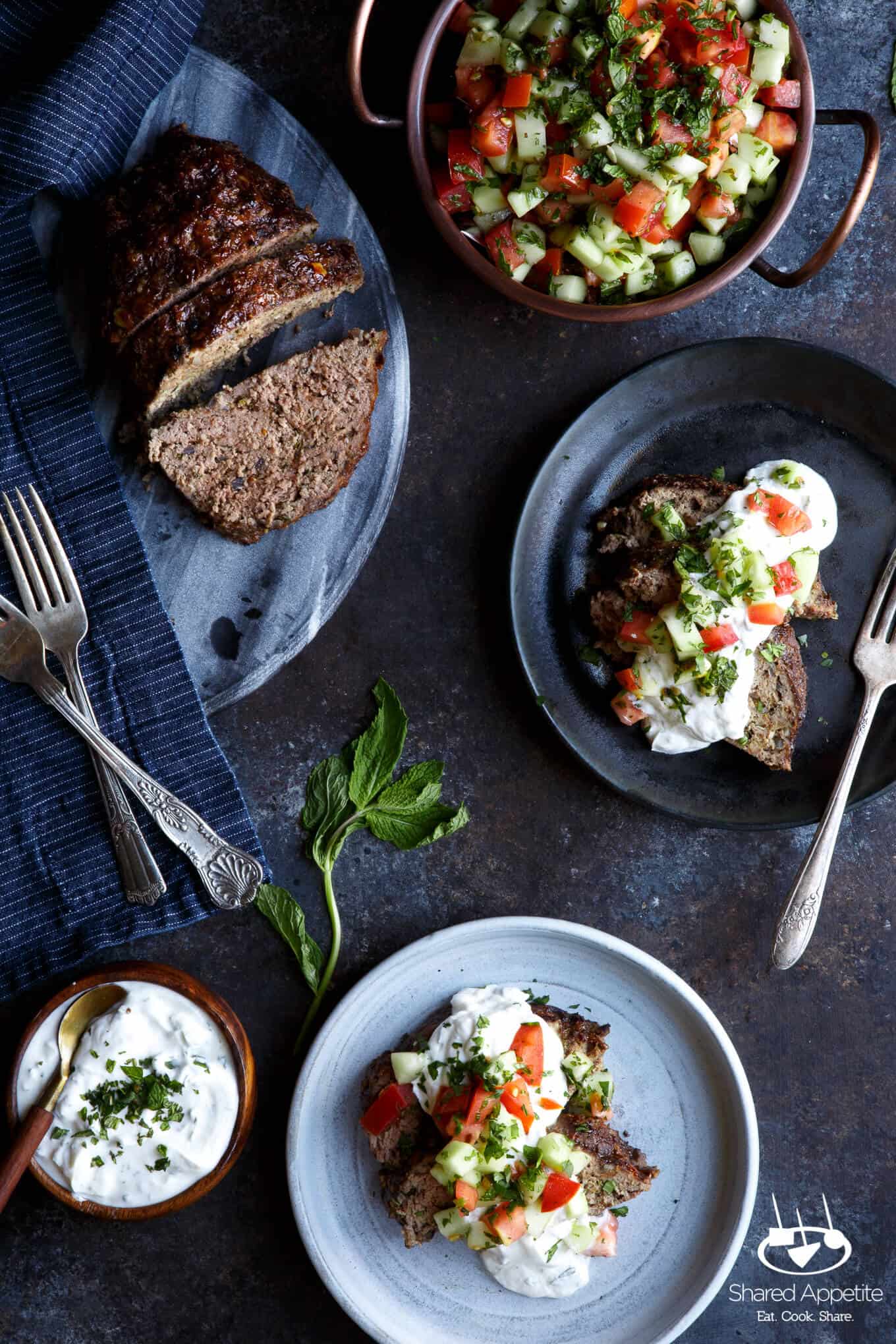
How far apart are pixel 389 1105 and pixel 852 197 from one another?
3097 millimetres

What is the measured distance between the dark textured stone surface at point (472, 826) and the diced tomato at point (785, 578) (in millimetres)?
553

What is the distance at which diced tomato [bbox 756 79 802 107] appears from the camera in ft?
9.30

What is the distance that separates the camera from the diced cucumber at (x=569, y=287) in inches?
117

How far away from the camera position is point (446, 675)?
338 cm

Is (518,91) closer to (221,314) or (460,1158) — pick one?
(221,314)

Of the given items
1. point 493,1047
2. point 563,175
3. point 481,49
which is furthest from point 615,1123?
point 481,49

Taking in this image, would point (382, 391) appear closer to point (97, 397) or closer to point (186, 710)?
point (97, 397)

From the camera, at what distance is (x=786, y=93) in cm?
284

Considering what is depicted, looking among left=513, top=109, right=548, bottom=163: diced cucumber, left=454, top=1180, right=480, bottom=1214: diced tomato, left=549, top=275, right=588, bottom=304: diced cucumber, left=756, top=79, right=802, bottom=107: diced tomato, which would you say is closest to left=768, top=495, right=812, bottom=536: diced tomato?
left=549, top=275, right=588, bottom=304: diced cucumber

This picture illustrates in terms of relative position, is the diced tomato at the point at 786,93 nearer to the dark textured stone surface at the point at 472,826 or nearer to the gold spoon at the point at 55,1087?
the dark textured stone surface at the point at 472,826

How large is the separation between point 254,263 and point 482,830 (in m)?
1.96

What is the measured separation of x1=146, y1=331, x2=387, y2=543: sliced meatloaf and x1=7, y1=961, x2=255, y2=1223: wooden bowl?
4.68ft

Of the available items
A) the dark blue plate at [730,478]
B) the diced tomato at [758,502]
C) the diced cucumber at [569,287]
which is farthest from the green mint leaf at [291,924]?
the diced cucumber at [569,287]
